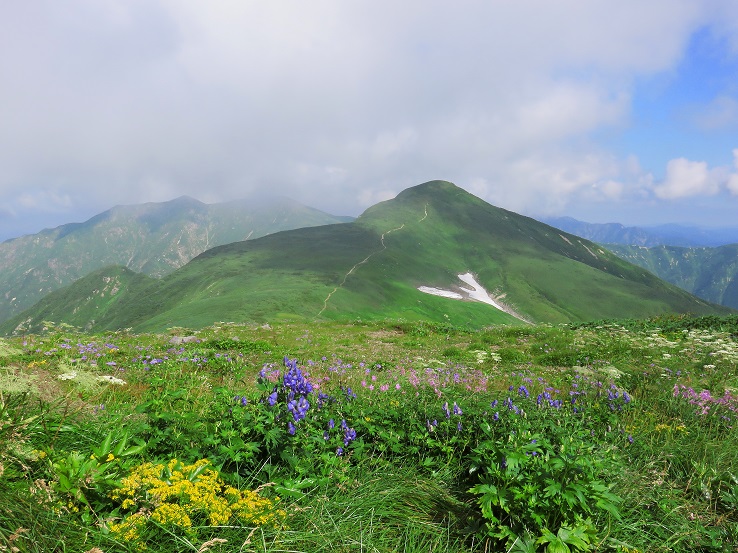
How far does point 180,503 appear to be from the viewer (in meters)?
3.30

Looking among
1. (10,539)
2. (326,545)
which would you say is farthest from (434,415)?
(10,539)

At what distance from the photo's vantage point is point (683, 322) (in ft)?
84.1

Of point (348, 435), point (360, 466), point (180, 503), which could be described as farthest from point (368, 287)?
point (180, 503)

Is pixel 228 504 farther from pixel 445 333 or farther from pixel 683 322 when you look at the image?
pixel 683 322

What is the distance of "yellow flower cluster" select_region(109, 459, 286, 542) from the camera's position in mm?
3086

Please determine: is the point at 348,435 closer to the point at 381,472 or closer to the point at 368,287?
the point at 381,472

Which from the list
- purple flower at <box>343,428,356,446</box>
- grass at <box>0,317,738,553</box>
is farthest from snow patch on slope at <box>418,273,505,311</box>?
purple flower at <box>343,428,356,446</box>

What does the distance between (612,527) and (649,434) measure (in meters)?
3.18

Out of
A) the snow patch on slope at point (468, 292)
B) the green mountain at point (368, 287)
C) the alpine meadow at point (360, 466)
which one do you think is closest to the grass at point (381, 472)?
the alpine meadow at point (360, 466)

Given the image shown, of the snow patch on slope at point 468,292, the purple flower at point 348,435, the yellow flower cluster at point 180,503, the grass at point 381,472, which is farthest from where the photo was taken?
the snow patch on slope at point 468,292

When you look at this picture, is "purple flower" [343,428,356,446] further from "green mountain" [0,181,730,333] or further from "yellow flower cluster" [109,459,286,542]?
"green mountain" [0,181,730,333]

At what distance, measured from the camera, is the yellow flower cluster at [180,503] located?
10.1ft

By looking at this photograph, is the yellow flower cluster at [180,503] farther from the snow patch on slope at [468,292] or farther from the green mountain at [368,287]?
the snow patch on slope at [468,292]

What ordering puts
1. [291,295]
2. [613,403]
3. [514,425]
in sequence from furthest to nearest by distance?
[291,295] < [613,403] < [514,425]
